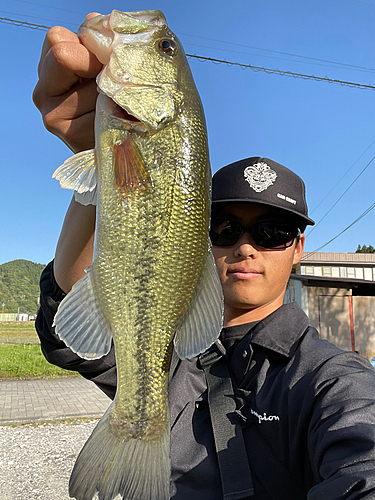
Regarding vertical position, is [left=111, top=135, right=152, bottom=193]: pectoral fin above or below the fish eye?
below

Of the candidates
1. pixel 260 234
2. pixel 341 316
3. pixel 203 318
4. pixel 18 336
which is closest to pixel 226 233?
pixel 260 234

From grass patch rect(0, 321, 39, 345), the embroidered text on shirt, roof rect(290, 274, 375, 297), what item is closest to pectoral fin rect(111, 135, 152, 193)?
the embroidered text on shirt

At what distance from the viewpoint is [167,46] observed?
66.8 inches

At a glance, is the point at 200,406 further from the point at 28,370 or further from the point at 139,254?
the point at 28,370

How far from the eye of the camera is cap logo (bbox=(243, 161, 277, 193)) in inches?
93.3

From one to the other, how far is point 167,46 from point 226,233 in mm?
1082

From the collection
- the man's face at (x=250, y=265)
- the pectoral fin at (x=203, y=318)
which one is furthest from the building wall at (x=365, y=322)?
the pectoral fin at (x=203, y=318)

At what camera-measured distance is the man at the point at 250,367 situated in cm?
154

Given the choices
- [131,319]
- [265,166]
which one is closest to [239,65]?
[265,166]

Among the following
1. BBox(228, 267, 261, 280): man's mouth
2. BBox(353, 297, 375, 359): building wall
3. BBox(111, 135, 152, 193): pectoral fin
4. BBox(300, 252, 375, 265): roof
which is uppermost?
BBox(300, 252, 375, 265): roof

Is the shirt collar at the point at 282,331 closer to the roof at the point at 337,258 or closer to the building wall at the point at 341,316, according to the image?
the building wall at the point at 341,316

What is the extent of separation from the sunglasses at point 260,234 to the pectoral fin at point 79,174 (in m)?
1.01

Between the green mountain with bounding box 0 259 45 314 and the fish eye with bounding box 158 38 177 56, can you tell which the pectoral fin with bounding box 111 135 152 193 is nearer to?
the fish eye with bounding box 158 38 177 56

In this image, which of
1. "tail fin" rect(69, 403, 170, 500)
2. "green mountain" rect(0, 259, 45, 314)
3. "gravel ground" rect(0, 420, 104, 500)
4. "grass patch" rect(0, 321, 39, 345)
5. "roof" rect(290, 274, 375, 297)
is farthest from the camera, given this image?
"green mountain" rect(0, 259, 45, 314)
